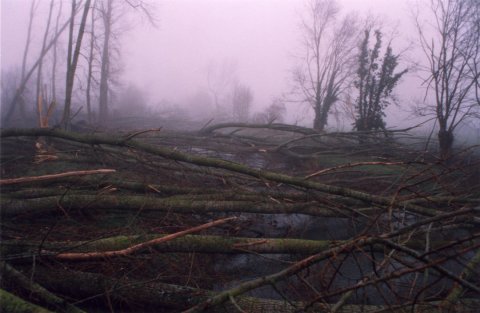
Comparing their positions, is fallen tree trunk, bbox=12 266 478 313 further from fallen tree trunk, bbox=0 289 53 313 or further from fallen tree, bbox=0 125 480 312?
fallen tree trunk, bbox=0 289 53 313

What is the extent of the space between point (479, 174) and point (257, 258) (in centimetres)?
543

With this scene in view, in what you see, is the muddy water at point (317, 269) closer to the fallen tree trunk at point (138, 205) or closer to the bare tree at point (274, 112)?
the fallen tree trunk at point (138, 205)

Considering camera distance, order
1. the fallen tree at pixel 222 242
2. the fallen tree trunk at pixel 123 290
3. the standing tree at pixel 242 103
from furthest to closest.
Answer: the standing tree at pixel 242 103, the fallen tree trunk at pixel 123 290, the fallen tree at pixel 222 242

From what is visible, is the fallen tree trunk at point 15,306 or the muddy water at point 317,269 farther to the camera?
the muddy water at point 317,269

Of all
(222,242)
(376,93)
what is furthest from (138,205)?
(376,93)

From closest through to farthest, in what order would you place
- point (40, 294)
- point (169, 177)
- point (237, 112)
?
1. point (40, 294)
2. point (169, 177)
3. point (237, 112)

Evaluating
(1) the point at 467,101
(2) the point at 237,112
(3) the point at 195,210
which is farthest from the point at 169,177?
(2) the point at 237,112

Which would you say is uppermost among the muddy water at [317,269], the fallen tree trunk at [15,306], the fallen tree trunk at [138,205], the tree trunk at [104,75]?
the tree trunk at [104,75]

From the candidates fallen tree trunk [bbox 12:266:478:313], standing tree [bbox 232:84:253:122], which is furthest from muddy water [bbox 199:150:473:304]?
standing tree [bbox 232:84:253:122]

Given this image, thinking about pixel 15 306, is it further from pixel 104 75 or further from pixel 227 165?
pixel 104 75

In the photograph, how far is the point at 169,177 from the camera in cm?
500

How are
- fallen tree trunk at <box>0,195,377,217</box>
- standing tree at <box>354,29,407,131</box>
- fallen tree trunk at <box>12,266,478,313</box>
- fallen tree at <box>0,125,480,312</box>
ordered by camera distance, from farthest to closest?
standing tree at <box>354,29,407,131</box>
fallen tree trunk at <box>0,195,377,217</box>
fallen tree trunk at <box>12,266,478,313</box>
fallen tree at <box>0,125,480,312</box>

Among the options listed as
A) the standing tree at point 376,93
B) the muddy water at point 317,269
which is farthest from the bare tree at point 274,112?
the muddy water at point 317,269

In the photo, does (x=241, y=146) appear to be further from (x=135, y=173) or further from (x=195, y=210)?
(x=195, y=210)
